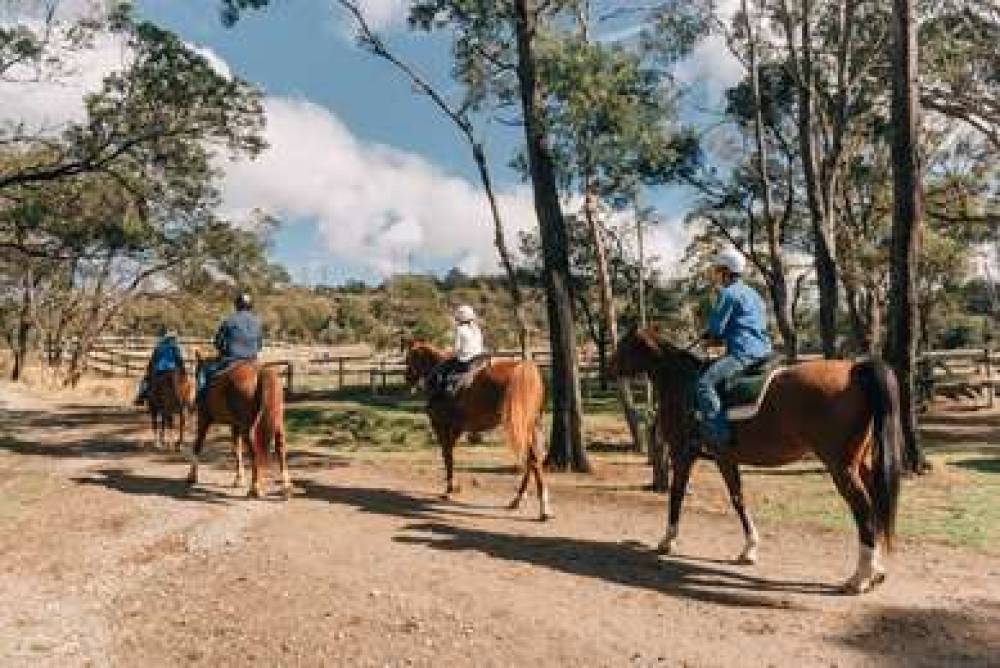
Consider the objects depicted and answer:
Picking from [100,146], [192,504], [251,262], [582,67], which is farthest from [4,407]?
[582,67]

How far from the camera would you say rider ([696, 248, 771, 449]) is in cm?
922

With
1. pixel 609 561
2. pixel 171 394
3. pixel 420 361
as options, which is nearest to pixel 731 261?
pixel 609 561

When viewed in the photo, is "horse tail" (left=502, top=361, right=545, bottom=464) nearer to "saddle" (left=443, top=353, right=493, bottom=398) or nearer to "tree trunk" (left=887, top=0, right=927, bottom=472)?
"saddle" (left=443, top=353, right=493, bottom=398)

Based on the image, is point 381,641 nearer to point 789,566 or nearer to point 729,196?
point 789,566

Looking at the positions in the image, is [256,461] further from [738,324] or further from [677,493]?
[738,324]

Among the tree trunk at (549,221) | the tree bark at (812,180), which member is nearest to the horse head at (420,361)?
the tree trunk at (549,221)

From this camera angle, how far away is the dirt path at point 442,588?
727 centimetres

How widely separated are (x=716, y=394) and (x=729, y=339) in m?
0.53

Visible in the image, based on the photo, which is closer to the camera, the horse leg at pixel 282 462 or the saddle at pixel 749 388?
the saddle at pixel 749 388

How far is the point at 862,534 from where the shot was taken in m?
8.31

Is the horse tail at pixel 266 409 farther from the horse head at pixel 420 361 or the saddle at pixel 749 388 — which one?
the saddle at pixel 749 388

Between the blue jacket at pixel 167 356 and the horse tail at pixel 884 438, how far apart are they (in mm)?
13712

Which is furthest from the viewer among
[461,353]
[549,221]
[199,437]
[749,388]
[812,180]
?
[812,180]

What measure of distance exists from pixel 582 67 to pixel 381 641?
10.2 metres
